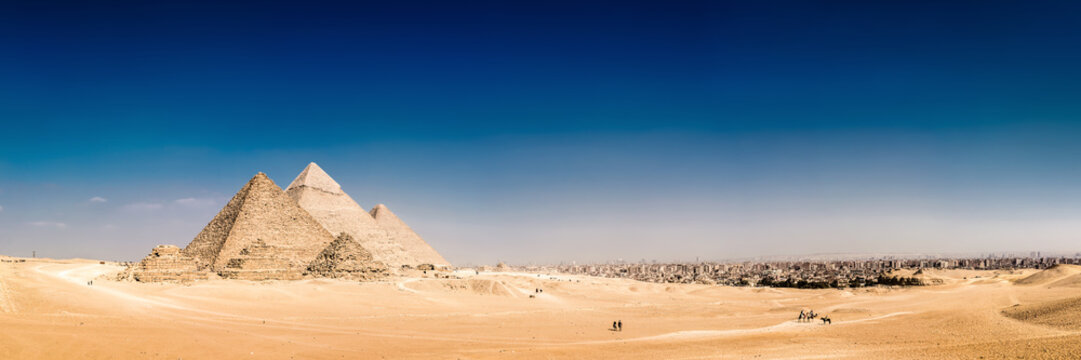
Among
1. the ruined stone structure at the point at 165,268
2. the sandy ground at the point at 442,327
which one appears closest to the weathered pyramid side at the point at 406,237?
the sandy ground at the point at 442,327

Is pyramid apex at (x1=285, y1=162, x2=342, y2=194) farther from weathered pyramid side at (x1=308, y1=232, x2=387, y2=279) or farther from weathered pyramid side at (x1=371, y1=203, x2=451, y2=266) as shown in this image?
weathered pyramid side at (x1=308, y1=232, x2=387, y2=279)

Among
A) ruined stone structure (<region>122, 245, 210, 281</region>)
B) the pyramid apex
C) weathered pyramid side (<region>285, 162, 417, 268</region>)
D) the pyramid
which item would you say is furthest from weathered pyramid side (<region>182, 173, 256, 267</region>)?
the pyramid apex

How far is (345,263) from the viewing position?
4459 centimetres

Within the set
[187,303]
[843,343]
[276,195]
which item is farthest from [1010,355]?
[276,195]

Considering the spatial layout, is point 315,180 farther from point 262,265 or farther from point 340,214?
point 262,265

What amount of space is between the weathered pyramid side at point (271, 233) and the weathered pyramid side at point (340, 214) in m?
9.22

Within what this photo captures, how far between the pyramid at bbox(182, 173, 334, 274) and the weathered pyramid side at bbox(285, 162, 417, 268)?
31.8 ft

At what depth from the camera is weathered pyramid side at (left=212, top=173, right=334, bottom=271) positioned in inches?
1678

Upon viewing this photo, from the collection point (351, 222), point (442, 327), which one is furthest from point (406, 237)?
point (442, 327)

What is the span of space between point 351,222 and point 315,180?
7924 millimetres

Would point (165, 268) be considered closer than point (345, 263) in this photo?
Yes

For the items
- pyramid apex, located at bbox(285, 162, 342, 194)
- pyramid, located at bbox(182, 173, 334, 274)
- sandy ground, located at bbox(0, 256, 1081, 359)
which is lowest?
sandy ground, located at bbox(0, 256, 1081, 359)

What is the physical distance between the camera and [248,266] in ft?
132

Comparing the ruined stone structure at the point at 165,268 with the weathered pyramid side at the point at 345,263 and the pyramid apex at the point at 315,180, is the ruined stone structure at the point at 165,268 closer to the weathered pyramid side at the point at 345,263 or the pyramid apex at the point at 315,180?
the weathered pyramid side at the point at 345,263
